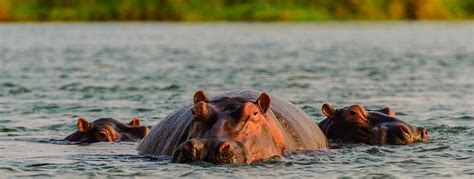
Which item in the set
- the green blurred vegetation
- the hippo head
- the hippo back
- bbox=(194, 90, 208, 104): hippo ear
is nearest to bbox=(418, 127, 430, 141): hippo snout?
the hippo back

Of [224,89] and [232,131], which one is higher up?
[224,89]

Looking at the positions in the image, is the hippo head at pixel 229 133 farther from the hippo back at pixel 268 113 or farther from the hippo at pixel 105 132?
the hippo at pixel 105 132

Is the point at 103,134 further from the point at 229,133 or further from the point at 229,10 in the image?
the point at 229,10

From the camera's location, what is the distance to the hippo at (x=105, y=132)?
13500 mm

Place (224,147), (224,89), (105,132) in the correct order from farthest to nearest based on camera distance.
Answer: (224,89)
(105,132)
(224,147)

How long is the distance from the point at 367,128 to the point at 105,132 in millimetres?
3061

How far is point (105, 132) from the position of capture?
44.3 ft

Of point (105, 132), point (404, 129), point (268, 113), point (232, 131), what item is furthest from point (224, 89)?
point (232, 131)

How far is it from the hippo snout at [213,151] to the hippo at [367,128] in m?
3.27

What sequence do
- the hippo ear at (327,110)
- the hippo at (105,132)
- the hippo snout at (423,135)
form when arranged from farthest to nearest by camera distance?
the hippo at (105,132) < the hippo snout at (423,135) < the hippo ear at (327,110)

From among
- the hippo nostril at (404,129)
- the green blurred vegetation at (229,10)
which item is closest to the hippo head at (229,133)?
the hippo nostril at (404,129)

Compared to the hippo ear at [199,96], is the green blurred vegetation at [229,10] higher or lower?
higher

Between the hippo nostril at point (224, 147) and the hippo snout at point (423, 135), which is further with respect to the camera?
the hippo snout at point (423, 135)

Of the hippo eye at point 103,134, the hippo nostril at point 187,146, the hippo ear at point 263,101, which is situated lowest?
the hippo nostril at point 187,146
